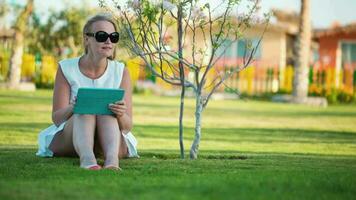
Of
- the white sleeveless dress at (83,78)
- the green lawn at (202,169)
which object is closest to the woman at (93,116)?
the white sleeveless dress at (83,78)

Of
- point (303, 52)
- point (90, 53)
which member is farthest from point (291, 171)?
point (303, 52)

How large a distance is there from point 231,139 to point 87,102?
529 cm

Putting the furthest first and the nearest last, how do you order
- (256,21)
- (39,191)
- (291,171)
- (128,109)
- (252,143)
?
(252,143) < (256,21) < (128,109) < (291,171) < (39,191)

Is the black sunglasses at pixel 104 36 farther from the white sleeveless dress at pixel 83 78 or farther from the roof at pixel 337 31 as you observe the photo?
the roof at pixel 337 31

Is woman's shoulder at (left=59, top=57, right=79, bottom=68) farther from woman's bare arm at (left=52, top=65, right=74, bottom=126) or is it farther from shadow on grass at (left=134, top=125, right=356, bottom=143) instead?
shadow on grass at (left=134, top=125, right=356, bottom=143)

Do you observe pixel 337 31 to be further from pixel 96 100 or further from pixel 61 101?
pixel 96 100

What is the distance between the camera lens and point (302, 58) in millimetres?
28156

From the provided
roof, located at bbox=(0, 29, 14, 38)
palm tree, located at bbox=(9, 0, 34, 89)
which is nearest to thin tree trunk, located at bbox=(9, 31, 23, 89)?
palm tree, located at bbox=(9, 0, 34, 89)

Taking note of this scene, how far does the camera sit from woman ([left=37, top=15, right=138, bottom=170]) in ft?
23.4

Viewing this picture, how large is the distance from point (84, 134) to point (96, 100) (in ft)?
1.00

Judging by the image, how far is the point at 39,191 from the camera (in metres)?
5.54

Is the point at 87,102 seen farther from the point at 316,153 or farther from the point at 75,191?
the point at 316,153

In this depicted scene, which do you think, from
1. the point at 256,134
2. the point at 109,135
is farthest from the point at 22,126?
the point at 109,135

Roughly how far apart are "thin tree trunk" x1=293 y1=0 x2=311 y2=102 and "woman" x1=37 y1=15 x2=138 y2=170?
19519mm
